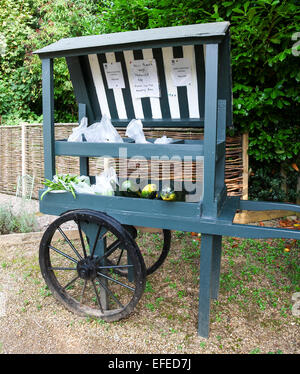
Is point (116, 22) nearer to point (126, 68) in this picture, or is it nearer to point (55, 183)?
point (126, 68)

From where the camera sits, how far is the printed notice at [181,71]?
2.58m

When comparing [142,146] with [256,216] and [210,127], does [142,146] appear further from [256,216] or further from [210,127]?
[256,216]

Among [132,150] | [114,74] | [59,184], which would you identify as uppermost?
[114,74]

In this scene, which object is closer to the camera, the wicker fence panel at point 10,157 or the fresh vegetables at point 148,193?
the fresh vegetables at point 148,193

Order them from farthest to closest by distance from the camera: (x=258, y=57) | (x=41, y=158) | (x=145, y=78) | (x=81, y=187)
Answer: (x=41, y=158) → (x=258, y=57) → (x=145, y=78) → (x=81, y=187)

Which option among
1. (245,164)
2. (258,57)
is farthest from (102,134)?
(245,164)

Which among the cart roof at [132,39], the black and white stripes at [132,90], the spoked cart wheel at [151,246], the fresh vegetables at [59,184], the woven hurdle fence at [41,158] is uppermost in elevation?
the cart roof at [132,39]

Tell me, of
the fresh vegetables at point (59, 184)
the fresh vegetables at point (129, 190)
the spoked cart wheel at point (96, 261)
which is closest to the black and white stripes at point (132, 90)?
the fresh vegetables at point (129, 190)

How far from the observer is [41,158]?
6.05 meters

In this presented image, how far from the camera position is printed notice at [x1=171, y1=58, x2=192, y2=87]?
102 inches

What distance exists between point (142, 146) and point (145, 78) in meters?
0.78

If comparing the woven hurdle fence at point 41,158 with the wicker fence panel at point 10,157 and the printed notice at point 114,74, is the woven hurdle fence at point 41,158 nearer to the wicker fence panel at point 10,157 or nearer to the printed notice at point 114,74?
the wicker fence panel at point 10,157

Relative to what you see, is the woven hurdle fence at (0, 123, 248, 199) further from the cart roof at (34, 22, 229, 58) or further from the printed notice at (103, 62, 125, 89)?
the cart roof at (34, 22, 229, 58)

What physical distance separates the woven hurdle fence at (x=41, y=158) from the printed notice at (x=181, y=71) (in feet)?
A: 6.65
